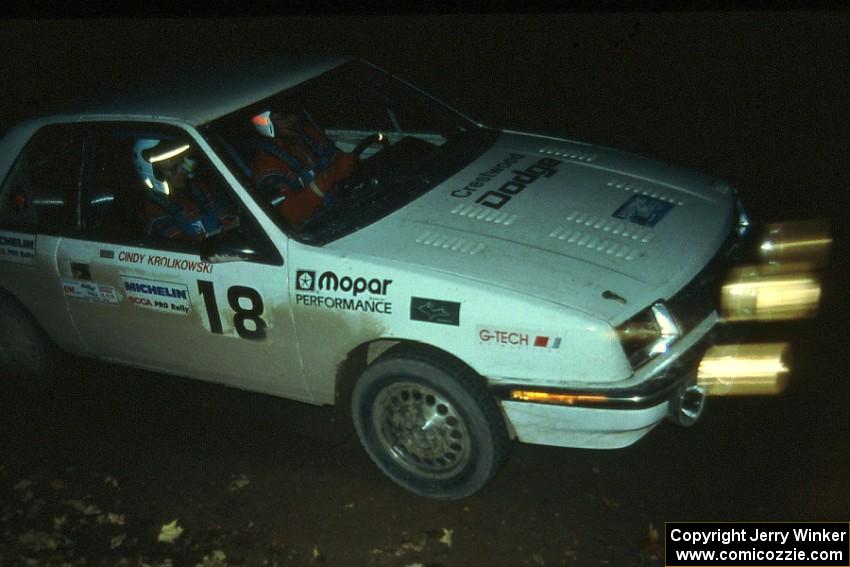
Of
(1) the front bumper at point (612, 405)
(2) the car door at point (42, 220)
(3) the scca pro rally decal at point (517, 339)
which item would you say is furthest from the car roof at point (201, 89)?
(1) the front bumper at point (612, 405)

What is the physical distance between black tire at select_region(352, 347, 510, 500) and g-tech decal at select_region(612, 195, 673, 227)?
1.05m

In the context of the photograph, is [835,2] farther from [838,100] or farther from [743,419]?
[743,419]

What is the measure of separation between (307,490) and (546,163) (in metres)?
1.97

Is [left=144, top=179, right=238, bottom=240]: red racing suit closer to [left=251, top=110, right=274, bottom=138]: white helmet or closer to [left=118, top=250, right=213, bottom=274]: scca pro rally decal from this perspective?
[left=118, top=250, right=213, bottom=274]: scca pro rally decal

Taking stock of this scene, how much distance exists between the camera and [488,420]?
3.73 m

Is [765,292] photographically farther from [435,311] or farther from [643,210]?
[435,311]

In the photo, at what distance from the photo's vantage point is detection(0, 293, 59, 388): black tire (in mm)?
5125

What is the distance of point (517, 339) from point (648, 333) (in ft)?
1.69

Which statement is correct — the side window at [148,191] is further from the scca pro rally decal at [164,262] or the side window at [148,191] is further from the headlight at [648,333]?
the headlight at [648,333]

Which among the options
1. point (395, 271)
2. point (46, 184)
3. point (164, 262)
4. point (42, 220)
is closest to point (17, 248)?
point (42, 220)

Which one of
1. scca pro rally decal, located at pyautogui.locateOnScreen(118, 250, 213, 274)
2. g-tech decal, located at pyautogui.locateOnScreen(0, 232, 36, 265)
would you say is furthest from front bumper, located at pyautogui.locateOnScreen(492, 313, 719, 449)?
g-tech decal, located at pyautogui.locateOnScreen(0, 232, 36, 265)

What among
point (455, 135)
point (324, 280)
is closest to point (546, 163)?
point (455, 135)

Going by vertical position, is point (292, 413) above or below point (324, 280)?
below

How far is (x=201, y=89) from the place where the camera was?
473 centimetres
